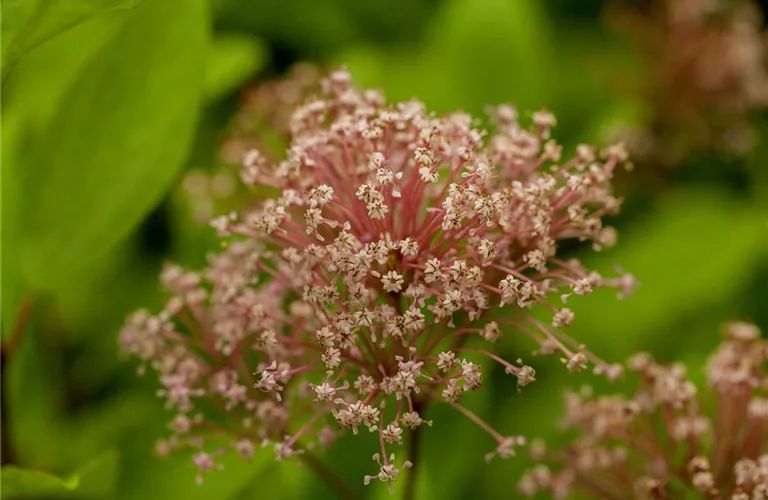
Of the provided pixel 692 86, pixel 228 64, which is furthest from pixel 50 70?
pixel 692 86

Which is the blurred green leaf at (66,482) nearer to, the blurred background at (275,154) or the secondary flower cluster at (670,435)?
the blurred background at (275,154)

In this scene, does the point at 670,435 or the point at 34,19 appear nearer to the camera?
the point at 34,19

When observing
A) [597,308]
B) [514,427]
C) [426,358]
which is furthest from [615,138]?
[426,358]

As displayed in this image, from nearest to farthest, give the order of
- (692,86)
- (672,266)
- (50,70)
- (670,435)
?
(670,435) → (50,70) → (672,266) → (692,86)

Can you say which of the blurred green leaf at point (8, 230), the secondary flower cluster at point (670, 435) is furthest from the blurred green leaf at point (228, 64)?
the secondary flower cluster at point (670, 435)

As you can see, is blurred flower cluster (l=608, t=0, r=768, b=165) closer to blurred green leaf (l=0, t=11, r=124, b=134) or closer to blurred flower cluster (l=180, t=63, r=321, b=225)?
blurred flower cluster (l=180, t=63, r=321, b=225)

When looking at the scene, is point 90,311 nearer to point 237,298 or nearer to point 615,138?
point 237,298

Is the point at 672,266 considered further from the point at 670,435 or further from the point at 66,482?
the point at 66,482
